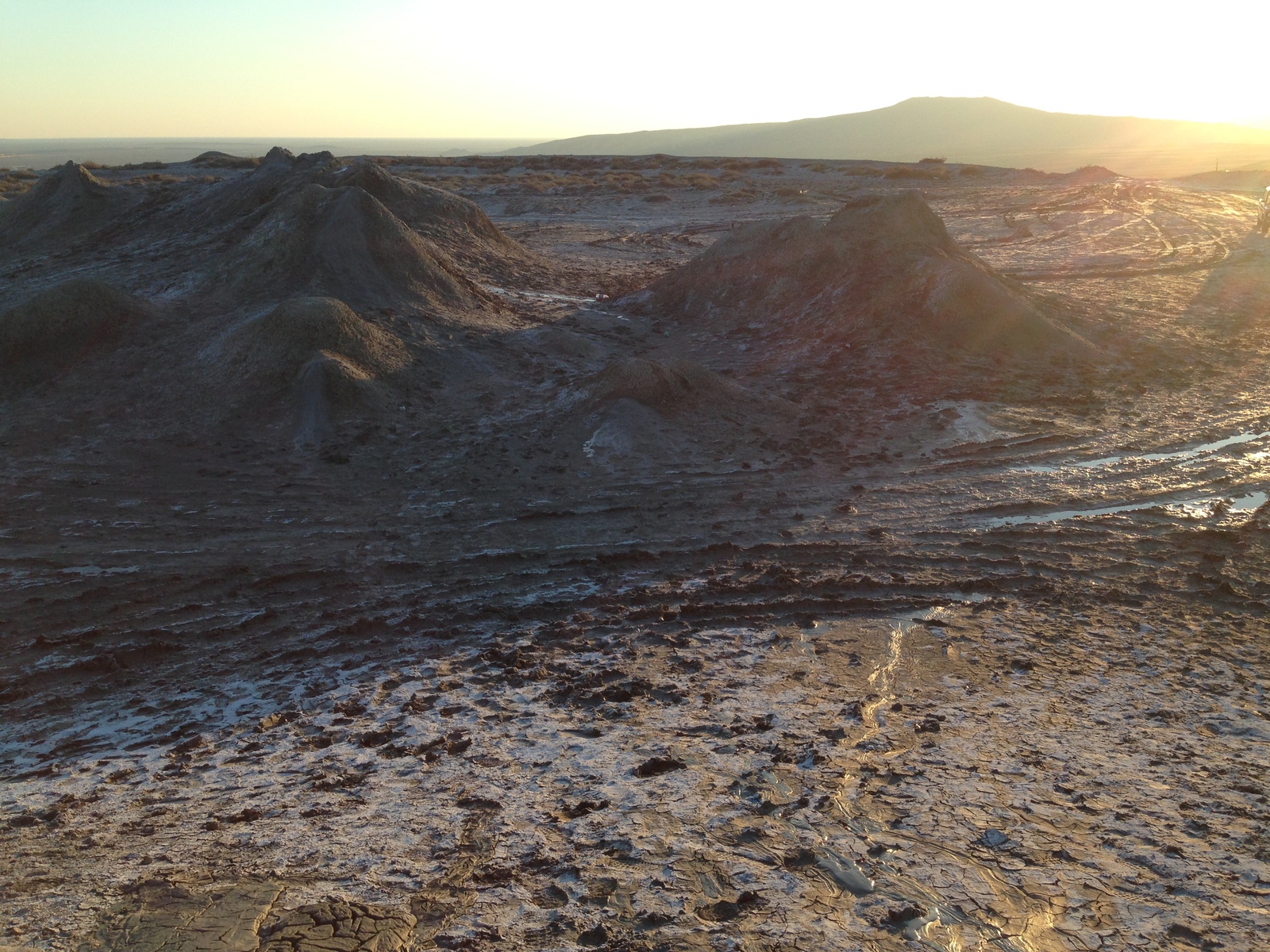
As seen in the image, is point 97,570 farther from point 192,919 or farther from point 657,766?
point 657,766

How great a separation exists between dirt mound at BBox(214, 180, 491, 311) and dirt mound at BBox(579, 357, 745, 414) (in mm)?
4776

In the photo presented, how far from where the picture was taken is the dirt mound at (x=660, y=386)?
40.3ft

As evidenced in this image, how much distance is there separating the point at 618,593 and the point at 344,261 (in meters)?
10.2

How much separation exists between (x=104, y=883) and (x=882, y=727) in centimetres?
464

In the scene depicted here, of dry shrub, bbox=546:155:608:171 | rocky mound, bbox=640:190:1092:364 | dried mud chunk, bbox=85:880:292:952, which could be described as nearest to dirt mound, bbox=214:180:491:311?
rocky mound, bbox=640:190:1092:364

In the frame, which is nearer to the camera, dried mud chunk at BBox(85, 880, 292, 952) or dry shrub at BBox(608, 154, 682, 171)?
dried mud chunk at BBox(85, 880, 292, 952)

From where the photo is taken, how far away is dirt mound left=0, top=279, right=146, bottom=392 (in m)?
13.7

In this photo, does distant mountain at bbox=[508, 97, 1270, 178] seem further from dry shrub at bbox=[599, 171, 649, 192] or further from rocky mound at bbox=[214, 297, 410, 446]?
rocky mound at bbox=[214, 297, 410, 446]

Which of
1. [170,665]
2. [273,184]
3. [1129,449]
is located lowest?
[170,665]

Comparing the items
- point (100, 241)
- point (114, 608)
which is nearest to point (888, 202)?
point (114, 608)

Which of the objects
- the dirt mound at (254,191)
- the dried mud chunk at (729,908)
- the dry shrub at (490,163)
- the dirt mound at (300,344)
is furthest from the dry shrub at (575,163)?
the dried mud chunk at (729,908)

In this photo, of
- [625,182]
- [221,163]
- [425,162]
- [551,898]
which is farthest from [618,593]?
[425,162]

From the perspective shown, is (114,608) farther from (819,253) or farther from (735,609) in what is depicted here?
(819,253)

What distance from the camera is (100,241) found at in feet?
63.7
